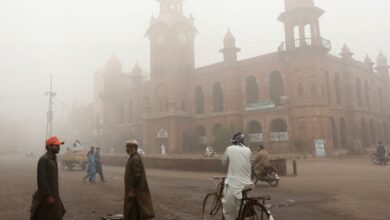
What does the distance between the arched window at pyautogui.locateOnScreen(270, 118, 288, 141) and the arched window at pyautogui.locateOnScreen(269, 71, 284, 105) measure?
77.5 inches

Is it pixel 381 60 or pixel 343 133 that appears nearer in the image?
pixel 343 133

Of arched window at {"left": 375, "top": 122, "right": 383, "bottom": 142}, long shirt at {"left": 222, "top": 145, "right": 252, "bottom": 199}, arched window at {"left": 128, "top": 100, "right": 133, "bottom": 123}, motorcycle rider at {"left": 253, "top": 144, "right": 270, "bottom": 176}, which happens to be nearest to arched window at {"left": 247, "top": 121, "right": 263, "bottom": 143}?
arched window at {"left": 375, "top": 122, "right": 383, "bottom": 142}

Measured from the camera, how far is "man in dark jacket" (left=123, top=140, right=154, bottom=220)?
5301mm

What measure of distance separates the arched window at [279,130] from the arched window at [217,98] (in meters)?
7.33

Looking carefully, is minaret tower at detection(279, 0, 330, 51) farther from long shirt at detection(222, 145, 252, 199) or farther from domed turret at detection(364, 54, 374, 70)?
long shirt at detection(222, 145, 252, 199)

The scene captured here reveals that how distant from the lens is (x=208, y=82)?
133ft

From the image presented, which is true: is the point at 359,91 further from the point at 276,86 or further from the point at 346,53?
the point at 276,86

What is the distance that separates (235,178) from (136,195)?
1.64 meters

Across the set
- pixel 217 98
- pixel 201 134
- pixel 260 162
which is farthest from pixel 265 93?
pixel 260 162

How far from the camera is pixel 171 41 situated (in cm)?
4400

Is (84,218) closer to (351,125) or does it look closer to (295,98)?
(295,98)

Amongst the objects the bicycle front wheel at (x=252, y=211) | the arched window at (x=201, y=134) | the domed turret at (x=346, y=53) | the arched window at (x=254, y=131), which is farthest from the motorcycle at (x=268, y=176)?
the domed turret at (x=346, y=53)

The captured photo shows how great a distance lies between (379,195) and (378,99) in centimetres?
3901

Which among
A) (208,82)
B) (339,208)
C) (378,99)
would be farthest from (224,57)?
(339,208)
